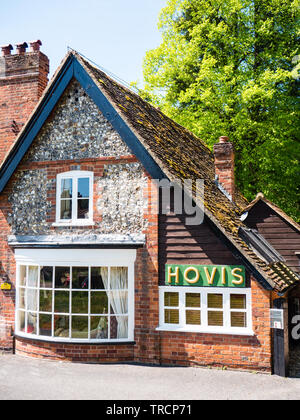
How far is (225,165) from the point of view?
14.3 meters

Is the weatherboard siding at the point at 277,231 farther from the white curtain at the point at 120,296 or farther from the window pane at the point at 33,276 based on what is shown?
the window pane at the point at 33,276

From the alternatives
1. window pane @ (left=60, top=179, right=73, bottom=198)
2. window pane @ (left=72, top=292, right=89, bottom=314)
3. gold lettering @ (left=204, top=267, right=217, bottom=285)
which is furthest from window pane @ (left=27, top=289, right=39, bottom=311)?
gold lettering @ (left=204, top=267, right=217, bottom=285)

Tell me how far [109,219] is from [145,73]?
12.9m

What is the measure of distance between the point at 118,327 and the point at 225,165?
675 cm

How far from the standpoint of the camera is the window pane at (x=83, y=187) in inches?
465

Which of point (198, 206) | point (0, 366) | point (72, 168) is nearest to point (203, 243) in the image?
point (198, 206)

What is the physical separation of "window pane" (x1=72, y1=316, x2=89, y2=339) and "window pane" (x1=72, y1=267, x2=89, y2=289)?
2.77 feet

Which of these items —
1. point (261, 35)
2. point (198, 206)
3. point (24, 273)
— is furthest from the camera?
point (261, 35)

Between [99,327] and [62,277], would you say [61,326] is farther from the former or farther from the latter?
[62,277]

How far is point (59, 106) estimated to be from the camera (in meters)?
12.1

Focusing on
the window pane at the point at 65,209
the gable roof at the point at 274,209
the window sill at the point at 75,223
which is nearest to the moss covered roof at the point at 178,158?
the gable roof at the point at 274,209

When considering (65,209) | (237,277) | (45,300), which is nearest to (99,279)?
(45,300)

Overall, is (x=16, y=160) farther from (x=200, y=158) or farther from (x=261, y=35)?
(x=261, y=35)

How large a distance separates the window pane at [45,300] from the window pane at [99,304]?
1.32 meters
